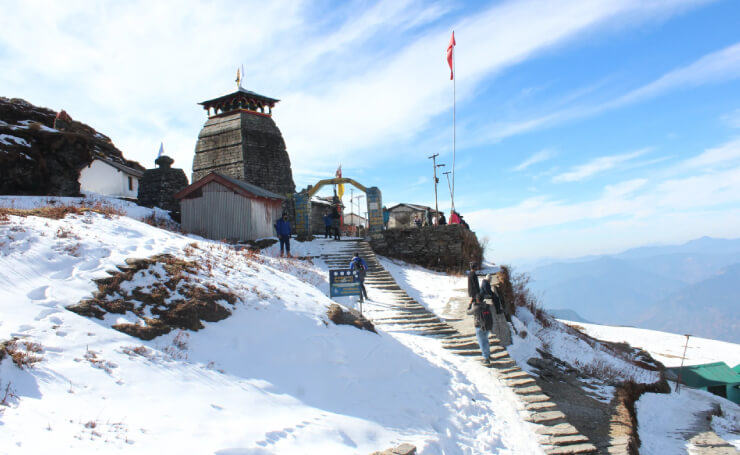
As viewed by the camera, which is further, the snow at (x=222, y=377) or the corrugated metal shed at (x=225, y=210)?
the corrugated metal shed at (x=225, y=210)

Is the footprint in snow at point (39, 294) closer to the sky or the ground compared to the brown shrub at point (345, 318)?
closer to the sky

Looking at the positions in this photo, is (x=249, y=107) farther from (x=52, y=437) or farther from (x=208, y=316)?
(x=52, y=437)

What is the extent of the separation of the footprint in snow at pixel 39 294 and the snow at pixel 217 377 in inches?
1.0

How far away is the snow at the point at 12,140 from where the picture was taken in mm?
18250

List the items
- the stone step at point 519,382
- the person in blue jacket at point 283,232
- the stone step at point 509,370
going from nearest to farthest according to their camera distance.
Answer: the stone step at point 519,382 → the stone step at point 509,370 → the person in blue jacket at point 283,232

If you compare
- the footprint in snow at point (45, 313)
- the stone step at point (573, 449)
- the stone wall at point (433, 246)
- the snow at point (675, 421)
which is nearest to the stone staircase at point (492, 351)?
the stone step at point (573, 449)

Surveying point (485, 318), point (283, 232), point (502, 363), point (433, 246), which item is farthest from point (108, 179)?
point (502, 363)

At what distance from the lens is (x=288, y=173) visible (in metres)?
31.2

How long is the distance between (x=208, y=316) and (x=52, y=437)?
3.95m

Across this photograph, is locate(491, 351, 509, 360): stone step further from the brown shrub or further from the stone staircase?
the brown shrub

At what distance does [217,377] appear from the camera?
603 centimetres

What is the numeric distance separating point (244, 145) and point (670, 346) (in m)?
36.3

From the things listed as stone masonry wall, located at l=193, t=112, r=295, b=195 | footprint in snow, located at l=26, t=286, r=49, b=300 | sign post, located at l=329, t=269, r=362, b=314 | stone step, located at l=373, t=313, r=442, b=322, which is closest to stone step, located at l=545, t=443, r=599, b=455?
sign post, located at l=329, t=269, r=362, b=314

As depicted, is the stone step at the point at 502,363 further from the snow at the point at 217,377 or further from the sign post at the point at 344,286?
the sign post at the point at 344,286
